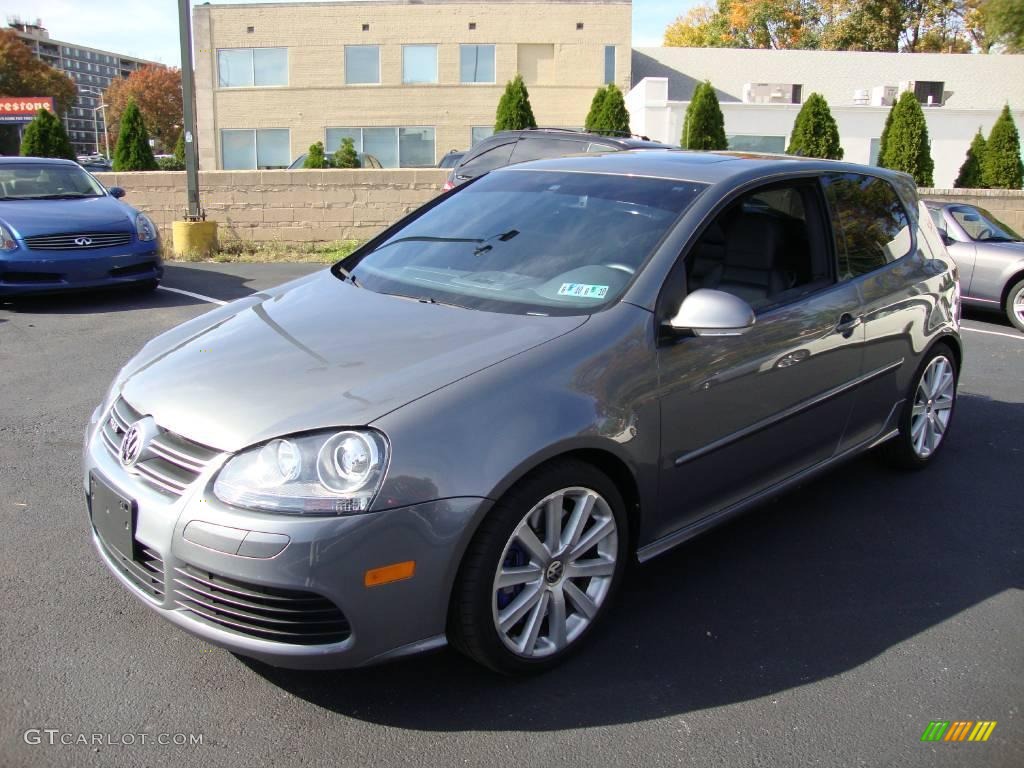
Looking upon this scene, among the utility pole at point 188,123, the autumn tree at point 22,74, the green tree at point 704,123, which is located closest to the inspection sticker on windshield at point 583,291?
the utility pole at point 188,123

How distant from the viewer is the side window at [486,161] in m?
11.6

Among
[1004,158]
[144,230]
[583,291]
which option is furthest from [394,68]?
[583,291]

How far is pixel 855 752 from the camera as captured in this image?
2.73 m

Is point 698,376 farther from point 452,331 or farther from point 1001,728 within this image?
point 1001,728

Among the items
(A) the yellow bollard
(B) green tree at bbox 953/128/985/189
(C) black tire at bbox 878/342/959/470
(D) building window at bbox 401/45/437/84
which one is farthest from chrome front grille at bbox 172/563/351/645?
(D) building window at bbox 401/45/437/84

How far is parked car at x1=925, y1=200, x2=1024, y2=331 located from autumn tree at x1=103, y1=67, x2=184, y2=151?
82.0 meters

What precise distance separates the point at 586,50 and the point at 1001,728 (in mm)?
35161

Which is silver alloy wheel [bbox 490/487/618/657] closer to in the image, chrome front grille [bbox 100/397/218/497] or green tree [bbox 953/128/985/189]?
chrome front grille [bbox 100/397/218/497]

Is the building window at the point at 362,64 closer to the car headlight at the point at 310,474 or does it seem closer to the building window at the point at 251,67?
the building window at the point at 251,67

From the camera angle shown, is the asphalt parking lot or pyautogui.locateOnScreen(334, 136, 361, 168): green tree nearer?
the asphalt parking lot

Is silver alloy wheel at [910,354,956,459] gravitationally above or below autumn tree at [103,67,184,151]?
below

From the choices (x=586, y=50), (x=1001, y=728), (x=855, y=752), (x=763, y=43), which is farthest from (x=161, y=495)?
(x=763, y=43)

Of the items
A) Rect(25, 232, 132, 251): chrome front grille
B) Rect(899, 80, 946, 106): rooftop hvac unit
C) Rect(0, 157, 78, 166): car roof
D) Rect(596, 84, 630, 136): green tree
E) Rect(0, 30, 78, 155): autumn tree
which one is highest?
Rect(0, 30, 78, 155): autumn tree

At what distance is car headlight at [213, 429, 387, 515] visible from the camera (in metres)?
2.54
